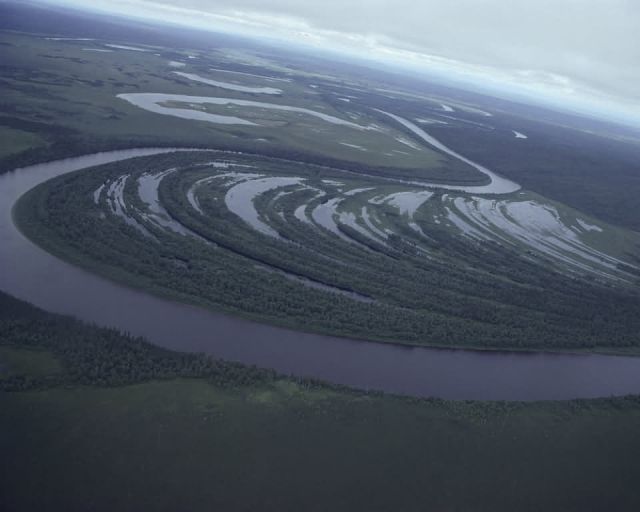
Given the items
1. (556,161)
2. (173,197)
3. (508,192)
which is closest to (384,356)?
(173,197)

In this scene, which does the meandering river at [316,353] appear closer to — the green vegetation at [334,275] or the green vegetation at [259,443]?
the green vegetation at [334,275]

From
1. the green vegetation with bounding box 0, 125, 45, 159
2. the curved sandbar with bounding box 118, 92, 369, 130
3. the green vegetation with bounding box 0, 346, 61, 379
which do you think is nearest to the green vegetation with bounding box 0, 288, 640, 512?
the green vegetation with bounding box 0, 346, 61, 379

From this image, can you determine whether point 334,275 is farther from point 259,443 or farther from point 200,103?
point 200,103

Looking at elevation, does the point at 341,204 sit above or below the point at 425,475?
above

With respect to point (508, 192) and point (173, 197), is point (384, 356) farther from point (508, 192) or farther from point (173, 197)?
point (508, 192)

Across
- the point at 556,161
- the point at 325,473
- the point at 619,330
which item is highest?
the point at 556,161

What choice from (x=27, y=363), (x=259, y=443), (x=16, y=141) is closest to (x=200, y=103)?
(x=16, y=141)
